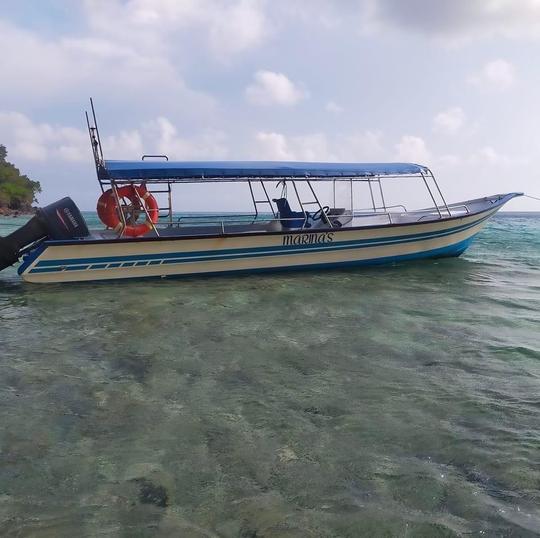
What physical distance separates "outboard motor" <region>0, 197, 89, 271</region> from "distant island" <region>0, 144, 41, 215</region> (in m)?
64.1

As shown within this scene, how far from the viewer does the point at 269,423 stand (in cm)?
376

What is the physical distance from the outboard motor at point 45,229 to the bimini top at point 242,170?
1.07 m

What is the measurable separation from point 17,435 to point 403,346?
421 cm

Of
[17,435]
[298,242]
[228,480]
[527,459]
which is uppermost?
[298,242]

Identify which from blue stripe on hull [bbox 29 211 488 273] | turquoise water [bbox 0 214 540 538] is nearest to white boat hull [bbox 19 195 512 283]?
blue stripe on hull [bbox 29 211 488 273]

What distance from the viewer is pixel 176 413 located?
3.91 meters

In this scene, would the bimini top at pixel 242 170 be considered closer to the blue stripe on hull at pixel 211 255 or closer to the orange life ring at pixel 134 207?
the orange life ring at pixel 134 207

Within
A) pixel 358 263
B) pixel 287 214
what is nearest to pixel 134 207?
pixel 287 214

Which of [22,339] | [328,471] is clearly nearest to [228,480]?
[328,471]

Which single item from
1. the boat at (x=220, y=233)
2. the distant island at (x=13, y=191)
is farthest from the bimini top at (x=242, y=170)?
the distant island at (x=13, y=191)

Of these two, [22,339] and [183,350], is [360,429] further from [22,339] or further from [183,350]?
[22,339]

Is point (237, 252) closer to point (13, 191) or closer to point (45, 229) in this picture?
point (45, 229)

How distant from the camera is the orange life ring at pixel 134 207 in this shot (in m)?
10.6

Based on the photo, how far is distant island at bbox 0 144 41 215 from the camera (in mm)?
66750
